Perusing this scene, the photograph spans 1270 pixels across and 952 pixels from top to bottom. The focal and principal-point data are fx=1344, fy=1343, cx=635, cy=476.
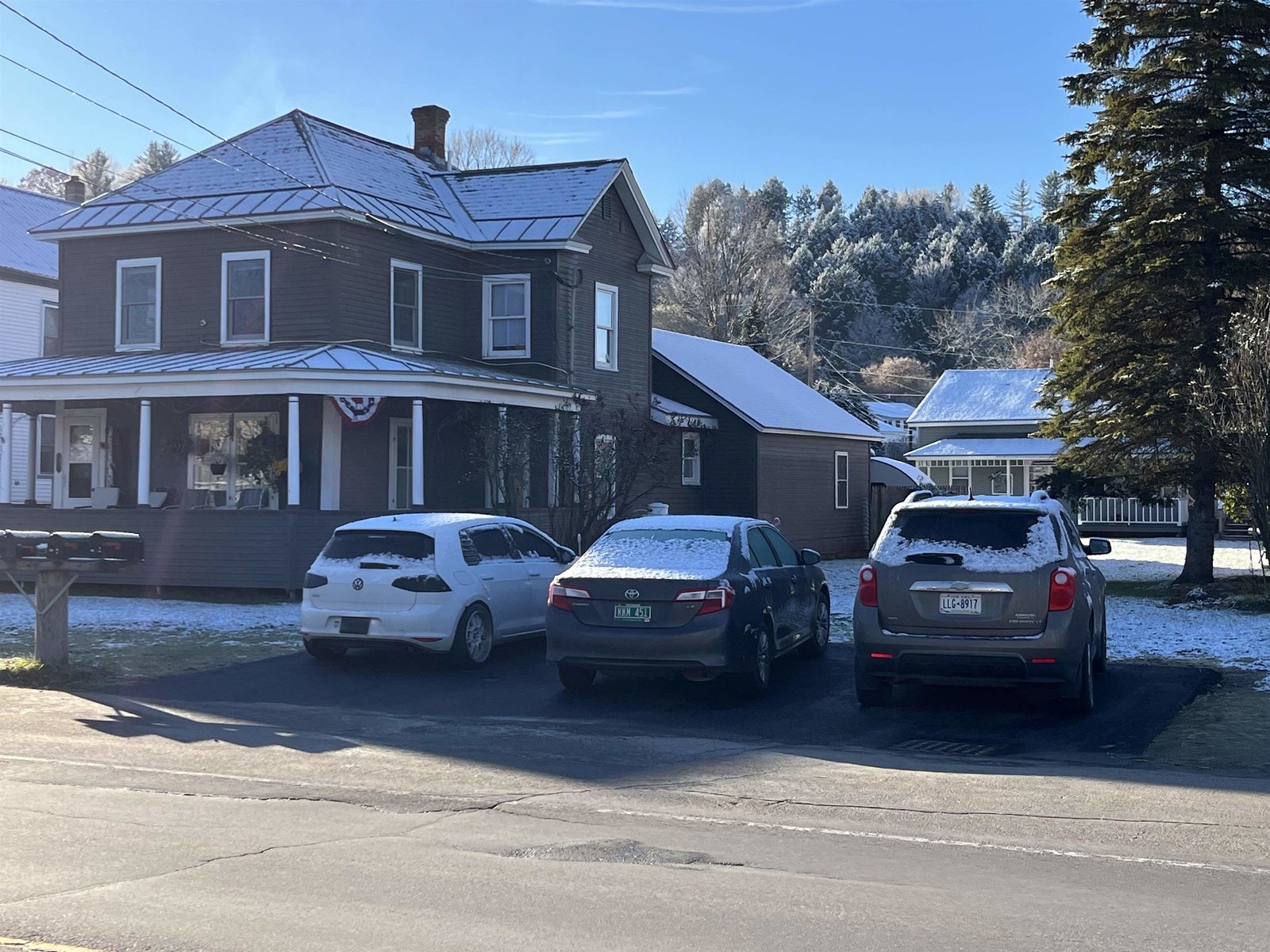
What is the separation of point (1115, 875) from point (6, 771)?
7148 mm

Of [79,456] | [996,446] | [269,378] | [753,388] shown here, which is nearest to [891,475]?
[753,388]

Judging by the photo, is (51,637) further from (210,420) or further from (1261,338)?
(1261,338)

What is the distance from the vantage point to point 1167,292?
71.5 ft

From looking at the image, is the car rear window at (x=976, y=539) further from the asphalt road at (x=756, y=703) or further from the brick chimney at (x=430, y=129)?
the brick chimney at (x=430, y=129)

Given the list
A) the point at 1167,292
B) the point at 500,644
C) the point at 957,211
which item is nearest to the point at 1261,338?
the point at 1167,292

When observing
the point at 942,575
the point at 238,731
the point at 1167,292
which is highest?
the point at 1167,292

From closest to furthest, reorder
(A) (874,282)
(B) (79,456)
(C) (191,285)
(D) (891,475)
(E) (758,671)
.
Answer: (E) (758,671) → (C) (191,285) → (B) (79,456) → (D) (891,475) → (A) (874,282)

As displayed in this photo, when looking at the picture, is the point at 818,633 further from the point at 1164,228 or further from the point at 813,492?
the point at 813,492

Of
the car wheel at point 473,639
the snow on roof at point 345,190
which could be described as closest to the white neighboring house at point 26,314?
the snow on roof at point 345,190

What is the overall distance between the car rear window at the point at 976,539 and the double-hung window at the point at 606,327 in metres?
17.7

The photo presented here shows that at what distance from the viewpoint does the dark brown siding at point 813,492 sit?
Result: 32.9m

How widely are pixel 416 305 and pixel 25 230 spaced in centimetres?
1729

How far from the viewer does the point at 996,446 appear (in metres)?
47.6

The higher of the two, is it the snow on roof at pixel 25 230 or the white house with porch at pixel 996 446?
the snow on roof at pixel 25 230
